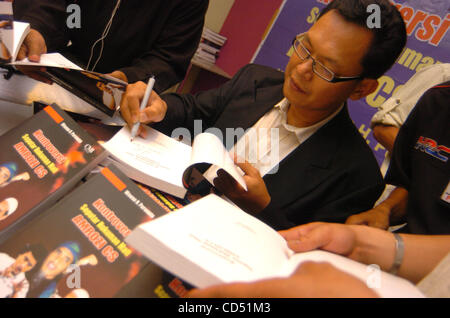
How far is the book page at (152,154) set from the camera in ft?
2.40

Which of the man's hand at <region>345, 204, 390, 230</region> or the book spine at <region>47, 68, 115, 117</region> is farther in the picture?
the man's hand at <region>345, 204, 390, 230</region>

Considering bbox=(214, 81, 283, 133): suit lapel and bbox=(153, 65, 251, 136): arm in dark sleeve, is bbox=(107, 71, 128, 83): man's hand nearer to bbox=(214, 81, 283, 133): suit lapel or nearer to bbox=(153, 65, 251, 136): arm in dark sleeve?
bbox=(153, 65, 251, 136): arm in dark sleeve

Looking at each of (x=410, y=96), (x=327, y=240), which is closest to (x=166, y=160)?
(x=327, y=240)

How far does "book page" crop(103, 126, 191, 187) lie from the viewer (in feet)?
2.40

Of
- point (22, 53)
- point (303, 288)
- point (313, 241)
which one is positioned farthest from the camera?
point (22, 53)

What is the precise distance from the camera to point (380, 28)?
98 centimetres

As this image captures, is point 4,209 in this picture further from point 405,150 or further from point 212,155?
point 405,150

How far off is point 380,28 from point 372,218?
0.70 metres

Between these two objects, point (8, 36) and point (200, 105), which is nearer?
point (8, 36)

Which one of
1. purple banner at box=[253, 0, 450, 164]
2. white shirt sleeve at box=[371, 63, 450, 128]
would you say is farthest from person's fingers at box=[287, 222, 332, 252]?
purple banner at box=[253, 0, 450, 164]

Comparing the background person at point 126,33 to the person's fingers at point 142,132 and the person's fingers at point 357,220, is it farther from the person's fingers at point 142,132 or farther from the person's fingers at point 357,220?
the person's fingers at point 357,220

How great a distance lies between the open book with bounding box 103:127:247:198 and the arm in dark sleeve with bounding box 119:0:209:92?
64 centimetres

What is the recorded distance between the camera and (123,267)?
1.61ft
